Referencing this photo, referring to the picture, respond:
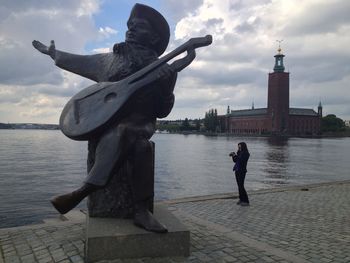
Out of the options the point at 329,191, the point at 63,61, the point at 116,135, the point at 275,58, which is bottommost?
the point at 329,191

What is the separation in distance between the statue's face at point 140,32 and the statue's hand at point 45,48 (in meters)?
1.23

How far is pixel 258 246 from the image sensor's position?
216 inches

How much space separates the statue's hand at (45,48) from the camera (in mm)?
5836

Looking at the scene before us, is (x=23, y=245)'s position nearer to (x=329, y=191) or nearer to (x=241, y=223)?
(x=241, y=223)

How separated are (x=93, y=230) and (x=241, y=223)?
3678 millimetres

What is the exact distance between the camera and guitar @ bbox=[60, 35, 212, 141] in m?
4.61

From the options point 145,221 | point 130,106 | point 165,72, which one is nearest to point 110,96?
point 130,106

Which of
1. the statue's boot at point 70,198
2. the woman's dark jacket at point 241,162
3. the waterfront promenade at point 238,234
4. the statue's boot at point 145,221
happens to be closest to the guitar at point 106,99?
the statue's boot at point 70,198

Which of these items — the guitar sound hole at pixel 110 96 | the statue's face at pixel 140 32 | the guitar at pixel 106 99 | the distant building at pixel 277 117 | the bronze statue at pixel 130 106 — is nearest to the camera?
the bronze statue at pixel 130 106

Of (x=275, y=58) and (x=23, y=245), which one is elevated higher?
(x=275, y=58)

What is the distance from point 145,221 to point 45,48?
9.48ft

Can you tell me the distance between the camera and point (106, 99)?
4766 mm

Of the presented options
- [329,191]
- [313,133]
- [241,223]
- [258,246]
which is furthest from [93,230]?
[313,133]

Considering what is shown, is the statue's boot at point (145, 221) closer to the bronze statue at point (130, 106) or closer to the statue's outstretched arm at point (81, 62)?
the bronze statue at point (130, 106)
